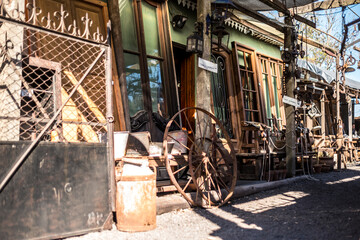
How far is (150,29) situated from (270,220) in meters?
4.72

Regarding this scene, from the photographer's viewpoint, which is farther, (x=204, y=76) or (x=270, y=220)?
(x=204, y=76)

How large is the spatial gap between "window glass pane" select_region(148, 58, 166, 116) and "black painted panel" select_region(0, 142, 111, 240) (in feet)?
10.3

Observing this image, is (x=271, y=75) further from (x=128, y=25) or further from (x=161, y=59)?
(x=128, y=25)

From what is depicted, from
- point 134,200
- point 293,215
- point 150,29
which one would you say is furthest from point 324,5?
point 134,200

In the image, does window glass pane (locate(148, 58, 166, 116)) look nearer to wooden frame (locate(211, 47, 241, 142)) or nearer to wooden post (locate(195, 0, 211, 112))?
wooden post (locate(195, 0, 211, 112))

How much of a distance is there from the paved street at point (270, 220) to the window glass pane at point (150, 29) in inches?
140

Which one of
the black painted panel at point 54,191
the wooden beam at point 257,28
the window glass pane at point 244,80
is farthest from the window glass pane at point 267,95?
the black painted panel at point 54,191

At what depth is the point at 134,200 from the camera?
4.13 meters

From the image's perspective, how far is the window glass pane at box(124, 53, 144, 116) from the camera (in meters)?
Result: 6.70

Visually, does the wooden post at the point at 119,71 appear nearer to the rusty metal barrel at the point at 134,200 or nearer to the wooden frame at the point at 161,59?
the wooden frame at the point at 161,59

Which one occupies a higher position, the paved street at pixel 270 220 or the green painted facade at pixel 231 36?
the green painted facade at pixel 231 36

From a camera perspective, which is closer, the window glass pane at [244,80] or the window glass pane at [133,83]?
the window glass pane at [133,83]

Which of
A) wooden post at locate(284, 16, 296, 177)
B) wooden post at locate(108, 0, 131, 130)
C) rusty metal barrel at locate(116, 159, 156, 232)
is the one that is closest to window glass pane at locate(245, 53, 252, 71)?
wooden post at locate(284, 16, 296, 177)

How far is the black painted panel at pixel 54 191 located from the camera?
10.8ft
